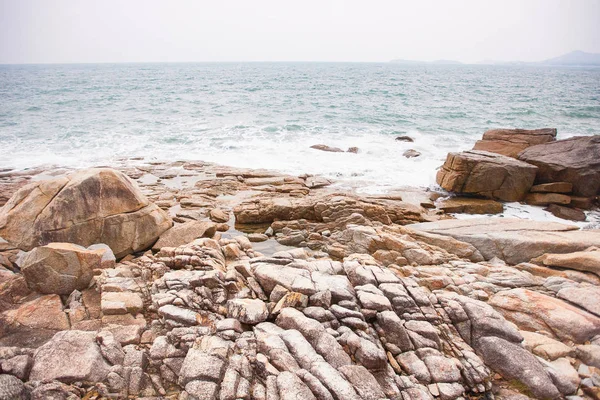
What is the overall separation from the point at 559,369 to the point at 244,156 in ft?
69.8

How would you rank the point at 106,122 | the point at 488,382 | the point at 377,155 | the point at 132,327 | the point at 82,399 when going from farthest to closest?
1. the point at 106,122
2. the point at 377,155
3. the point at 132,327
4. the point at 488,382
5. the point at 82,399

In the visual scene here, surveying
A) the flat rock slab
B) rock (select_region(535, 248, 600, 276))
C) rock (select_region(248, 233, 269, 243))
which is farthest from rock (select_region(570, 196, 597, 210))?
rock (select_region(248, 233, 269, 243))

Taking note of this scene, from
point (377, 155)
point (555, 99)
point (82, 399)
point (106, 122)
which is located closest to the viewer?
point (82, 399)

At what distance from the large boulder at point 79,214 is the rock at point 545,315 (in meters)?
10.7

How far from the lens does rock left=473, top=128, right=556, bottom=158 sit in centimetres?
1981

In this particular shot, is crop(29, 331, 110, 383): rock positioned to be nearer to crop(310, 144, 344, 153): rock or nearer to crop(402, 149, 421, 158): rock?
crop(310, 144, 344, 153): rock

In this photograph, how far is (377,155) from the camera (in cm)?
2405

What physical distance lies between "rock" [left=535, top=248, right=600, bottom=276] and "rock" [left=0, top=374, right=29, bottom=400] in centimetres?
1206

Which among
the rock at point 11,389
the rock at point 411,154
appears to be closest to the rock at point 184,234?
the rock at point 11,389

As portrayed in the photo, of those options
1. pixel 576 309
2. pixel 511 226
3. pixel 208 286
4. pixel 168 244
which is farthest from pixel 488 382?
pixel 168 244

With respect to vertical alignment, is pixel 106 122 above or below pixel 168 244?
above

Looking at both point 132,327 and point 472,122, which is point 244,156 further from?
point 472,122

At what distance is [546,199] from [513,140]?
6.19 metres

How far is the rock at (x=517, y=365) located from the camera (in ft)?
17.4
